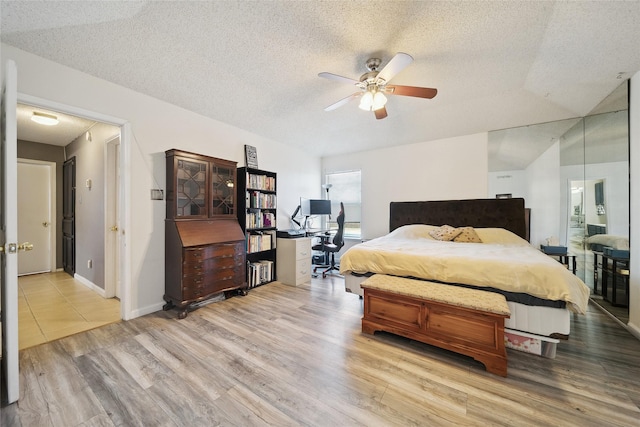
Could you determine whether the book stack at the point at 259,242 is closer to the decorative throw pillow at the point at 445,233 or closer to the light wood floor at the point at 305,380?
the light wood floor at the point at 305,380

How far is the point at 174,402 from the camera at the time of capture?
144cm

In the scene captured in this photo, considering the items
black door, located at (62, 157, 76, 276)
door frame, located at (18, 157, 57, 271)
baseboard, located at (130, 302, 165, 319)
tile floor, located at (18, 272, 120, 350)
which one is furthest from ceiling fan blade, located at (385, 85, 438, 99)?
door frame, located at (18, 157, 57, 271)

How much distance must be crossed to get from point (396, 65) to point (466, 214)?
10.2ft

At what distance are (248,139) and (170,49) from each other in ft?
6.15

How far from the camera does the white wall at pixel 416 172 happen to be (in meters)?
3.99

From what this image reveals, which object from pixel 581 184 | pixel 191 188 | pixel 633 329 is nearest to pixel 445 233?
pixel 581 184

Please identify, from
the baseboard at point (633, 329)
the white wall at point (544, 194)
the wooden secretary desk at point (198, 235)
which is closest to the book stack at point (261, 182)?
the wooden secretary desk at point (198, 235)

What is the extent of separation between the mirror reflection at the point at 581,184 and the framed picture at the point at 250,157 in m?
3.89

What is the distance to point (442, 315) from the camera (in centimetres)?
188

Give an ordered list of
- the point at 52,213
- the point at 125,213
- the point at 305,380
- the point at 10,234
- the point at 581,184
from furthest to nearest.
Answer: the point at 52,213
the point at 581,184
the point at 125,213
the point at 305,380
the point at 10,234

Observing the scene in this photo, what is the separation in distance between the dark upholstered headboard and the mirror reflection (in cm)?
19

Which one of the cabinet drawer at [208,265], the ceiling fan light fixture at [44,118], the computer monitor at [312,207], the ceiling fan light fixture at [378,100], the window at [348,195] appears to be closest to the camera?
the ceiling fan light fixture at [378,100]

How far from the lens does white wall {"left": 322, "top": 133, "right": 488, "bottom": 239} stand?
3.99 m

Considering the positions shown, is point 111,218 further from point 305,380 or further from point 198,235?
point 305,380
